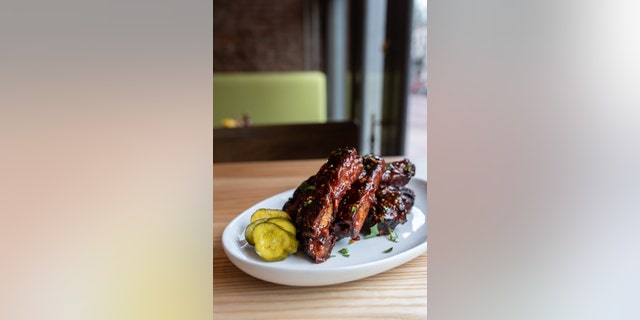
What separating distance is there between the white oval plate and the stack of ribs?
0.04ft

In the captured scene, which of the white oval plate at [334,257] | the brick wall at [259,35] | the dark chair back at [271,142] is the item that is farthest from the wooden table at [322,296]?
the brick wall at [259,35]

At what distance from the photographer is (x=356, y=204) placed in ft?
1.73

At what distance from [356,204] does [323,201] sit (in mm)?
35

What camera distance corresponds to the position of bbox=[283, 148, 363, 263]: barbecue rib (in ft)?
1.64

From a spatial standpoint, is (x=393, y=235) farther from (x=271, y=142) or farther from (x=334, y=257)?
(x=271, y=142)

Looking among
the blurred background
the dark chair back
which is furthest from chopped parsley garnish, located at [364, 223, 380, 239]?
the dark chair back

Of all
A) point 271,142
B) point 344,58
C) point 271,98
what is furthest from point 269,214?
point 344,58

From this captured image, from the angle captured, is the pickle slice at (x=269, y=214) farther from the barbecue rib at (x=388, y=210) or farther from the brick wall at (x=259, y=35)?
the brick wall at (x=259, y=35)

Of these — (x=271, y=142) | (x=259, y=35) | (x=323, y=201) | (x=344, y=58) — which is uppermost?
(x=259, y=35)
